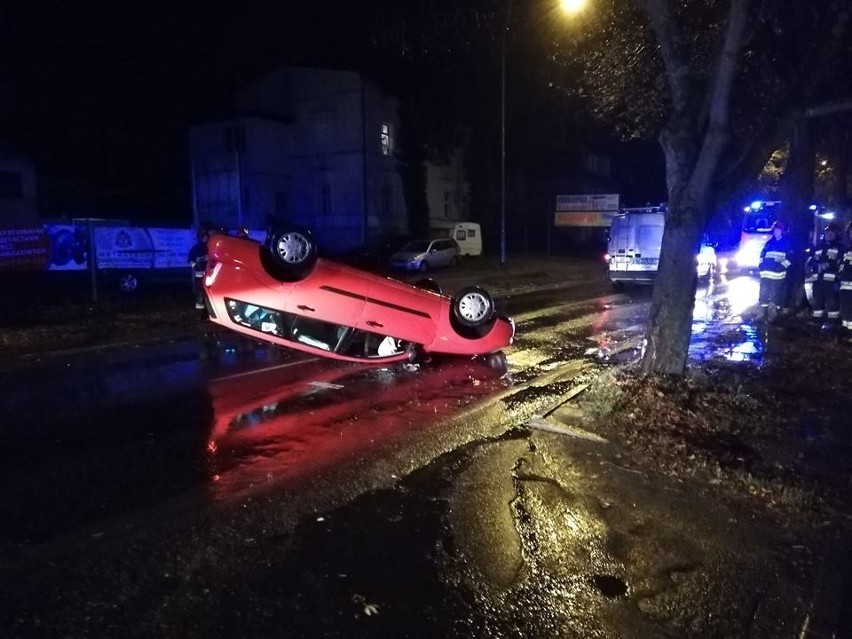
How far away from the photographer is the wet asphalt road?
356 centimetres

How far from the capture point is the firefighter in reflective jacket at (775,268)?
43.3ft

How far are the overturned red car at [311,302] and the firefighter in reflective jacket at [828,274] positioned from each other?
7.35m

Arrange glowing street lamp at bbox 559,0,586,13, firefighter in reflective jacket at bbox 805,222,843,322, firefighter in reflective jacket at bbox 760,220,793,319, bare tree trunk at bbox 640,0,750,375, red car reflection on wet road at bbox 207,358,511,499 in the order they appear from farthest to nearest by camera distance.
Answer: firefighter in reflective jacket at bbox 760,220,793,319 < firefighter in reflective jacket at bbox 805,222,843,322 < glowing street lamp at bbox 559,0,586,13 < bare tree trunk at bbox 640,0,750,375 < red car reflection on wet road at bbox 207,358,511,499

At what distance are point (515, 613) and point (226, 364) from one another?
713 cm

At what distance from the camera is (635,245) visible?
69.2ft

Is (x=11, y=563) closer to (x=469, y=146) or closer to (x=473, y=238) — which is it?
(x=473, y=238)

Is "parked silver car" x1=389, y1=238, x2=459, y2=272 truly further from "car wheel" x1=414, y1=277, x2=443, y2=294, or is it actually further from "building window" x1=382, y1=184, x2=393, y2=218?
"car wheel" x1=414, y1=277, x2=443, y2=294

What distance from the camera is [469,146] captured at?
40.0 metres

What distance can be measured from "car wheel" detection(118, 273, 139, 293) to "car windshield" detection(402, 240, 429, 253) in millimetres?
13208

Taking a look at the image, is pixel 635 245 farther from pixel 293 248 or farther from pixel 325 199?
pixel 325 199

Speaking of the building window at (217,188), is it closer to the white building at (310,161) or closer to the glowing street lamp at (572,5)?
the white building at (310,161)

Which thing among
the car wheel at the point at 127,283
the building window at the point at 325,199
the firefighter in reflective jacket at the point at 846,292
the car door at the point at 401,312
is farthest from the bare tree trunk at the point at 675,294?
the building window at the point at 325,199

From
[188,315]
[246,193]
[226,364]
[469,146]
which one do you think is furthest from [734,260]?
[226,364]

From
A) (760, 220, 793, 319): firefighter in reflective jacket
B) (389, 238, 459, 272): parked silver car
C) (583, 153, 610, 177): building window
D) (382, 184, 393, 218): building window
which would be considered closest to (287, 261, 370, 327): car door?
(760, 220, 793, 319): firefighter in reflective jacket
